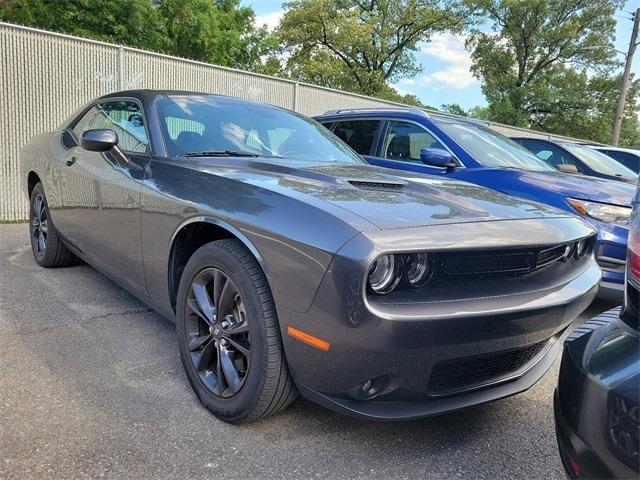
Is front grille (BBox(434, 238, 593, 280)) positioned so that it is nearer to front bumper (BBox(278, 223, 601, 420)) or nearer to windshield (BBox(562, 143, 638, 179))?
front bumper (BBox(278, 223, 601, 420))

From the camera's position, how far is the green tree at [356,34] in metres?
29.1

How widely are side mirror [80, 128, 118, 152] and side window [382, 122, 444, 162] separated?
298 cm

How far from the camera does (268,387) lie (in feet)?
6.42

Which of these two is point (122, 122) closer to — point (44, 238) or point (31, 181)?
point (44, 238)

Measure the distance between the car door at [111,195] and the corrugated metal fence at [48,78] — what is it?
13.0ft

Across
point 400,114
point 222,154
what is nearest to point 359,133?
point 400,114

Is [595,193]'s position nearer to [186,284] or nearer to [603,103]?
[186,284]

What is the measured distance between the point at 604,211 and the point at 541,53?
106 ft

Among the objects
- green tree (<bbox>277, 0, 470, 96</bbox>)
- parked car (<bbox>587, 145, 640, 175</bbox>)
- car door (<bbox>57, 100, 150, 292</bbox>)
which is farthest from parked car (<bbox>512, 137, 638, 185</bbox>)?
green tree (<bbox>277, 0, 470, 96</bbox>)

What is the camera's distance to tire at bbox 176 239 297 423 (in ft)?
6.35

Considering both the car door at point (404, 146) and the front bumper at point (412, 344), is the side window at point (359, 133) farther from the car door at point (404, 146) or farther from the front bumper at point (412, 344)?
the front bumper at point (412, 344)

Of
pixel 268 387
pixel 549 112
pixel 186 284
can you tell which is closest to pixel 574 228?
pixel 268 387

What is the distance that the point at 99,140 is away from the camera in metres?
2.87

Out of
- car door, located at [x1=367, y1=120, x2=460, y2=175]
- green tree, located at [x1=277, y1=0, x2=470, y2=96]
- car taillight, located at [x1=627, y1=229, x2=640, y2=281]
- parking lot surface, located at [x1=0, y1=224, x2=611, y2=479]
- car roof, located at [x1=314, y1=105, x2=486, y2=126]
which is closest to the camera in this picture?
car taillight, located at [x1=627, y1=229, x2=640, y2=281]
